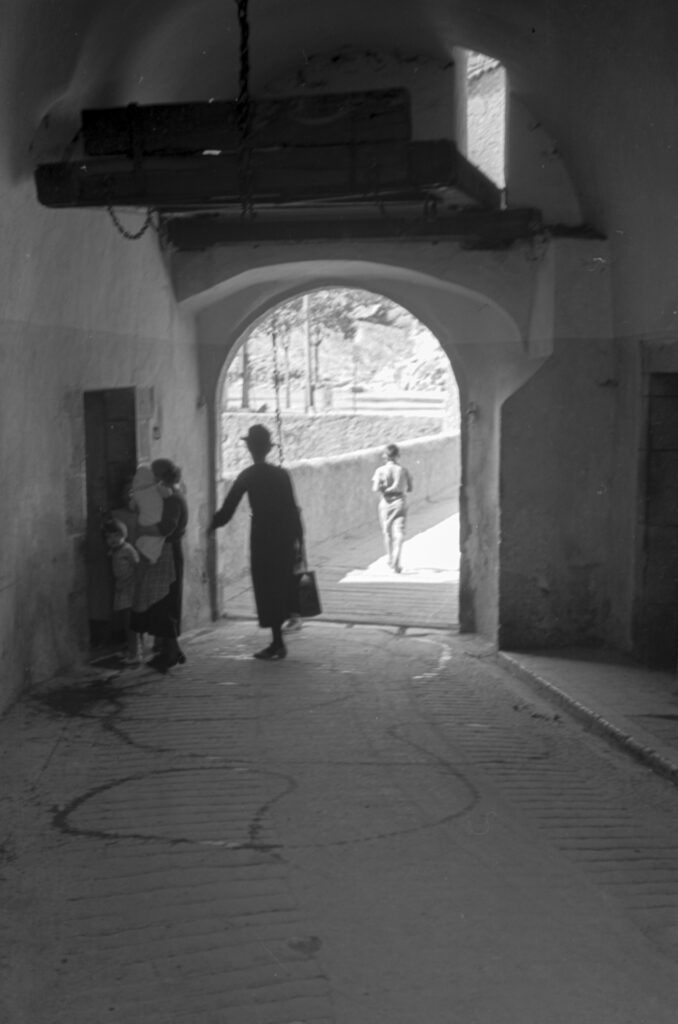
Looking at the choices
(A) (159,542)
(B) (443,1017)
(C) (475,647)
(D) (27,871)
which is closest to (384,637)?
(C) (475,647)

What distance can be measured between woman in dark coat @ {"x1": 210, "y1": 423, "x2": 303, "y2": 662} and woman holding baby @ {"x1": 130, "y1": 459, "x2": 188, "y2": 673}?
647 mm

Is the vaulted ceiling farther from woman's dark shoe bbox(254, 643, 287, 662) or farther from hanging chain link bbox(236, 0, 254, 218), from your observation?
woman's dark shoe bbox(254, 643, 287, 662)

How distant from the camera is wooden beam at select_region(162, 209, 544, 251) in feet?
32.6

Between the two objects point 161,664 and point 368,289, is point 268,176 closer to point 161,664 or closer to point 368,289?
point 161,664

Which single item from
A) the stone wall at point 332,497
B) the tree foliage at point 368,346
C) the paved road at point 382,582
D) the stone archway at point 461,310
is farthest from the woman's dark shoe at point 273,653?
the tree foliage at point 368,346

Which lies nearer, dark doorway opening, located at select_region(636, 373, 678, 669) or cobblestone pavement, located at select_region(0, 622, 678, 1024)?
cobblestone pavement, located at select_region(0, 622, 678, 1024)

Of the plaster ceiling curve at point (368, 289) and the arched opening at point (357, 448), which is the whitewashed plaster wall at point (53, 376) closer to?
the plaster ceiling curve at point (368, 289)

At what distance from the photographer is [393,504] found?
53.1 feet

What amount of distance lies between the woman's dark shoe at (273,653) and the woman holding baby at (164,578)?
860 millimetres

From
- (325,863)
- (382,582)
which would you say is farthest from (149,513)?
(382,582)

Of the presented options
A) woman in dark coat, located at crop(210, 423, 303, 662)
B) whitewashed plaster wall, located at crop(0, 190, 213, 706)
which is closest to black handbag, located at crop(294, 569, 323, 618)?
woman in dark coat, located at crop(210, 423, 303, 662)

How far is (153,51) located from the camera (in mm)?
→ 8469

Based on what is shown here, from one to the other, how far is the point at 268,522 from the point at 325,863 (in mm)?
4872

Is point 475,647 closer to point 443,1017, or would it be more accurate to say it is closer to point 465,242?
point 465,242
